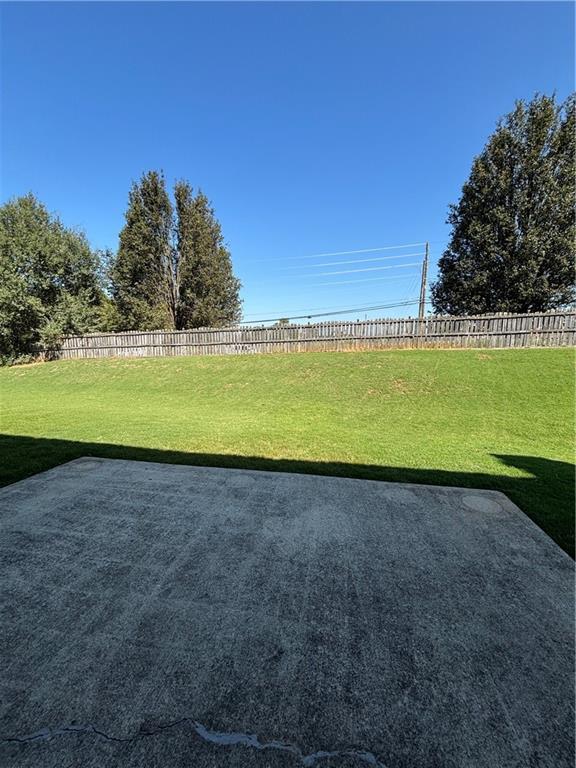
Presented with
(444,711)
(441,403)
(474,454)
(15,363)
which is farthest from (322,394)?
(15,363)

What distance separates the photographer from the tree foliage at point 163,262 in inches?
893

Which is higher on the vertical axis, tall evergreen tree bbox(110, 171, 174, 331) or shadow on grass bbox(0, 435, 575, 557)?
tall evergreen tree bbox(110, 171, 174, 331)

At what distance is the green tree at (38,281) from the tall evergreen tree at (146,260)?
248cm

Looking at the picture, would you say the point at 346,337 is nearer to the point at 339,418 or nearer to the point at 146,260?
the point at 339,418

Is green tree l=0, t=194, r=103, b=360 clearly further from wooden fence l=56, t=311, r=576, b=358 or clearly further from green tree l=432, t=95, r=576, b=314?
green tree l=432, t=95, r=576, b=314

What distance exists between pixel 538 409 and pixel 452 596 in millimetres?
7197

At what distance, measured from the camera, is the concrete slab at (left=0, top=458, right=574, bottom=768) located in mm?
1300

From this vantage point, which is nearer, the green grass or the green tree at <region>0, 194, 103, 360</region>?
the green grass

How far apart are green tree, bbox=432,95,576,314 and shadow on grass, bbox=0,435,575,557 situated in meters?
15.9

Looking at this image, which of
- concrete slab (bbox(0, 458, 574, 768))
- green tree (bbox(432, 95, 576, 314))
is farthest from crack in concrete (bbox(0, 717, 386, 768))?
green tree (bbox(432, 95, 576, 314))

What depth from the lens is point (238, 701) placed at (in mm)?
1455

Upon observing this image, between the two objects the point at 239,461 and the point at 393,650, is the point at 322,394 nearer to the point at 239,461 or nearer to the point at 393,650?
the point at 239,461

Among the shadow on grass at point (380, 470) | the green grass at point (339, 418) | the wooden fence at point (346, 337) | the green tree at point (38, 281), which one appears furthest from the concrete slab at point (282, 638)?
the green tree at point (38, 281)

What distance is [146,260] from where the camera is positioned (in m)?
22.9
